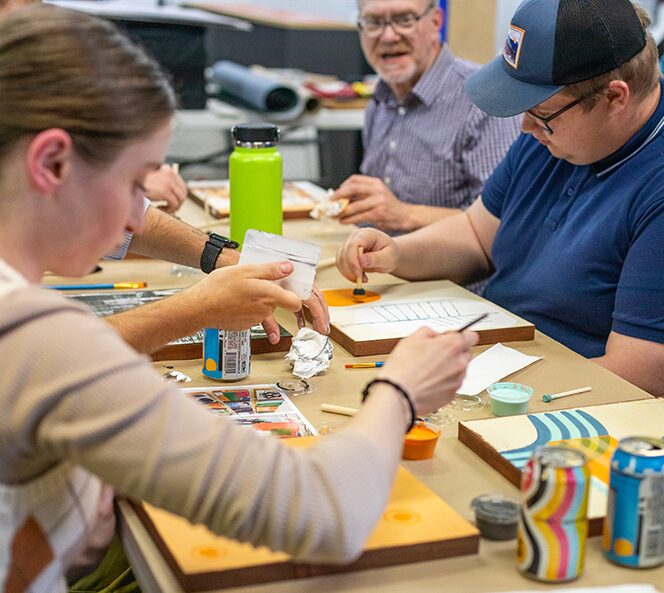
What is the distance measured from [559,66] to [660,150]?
0.25 metres

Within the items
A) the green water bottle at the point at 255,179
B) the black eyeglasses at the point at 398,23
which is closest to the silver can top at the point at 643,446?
the green water bottle at the point at 255,179

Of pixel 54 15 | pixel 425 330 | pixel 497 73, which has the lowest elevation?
pixel 425 330

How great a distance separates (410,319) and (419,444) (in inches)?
22.5

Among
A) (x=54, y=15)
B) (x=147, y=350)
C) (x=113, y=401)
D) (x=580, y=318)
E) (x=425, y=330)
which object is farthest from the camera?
(x=580, y=318)

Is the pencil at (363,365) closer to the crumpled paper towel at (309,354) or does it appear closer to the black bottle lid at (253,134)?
the crumpled paper towel at (309,354)

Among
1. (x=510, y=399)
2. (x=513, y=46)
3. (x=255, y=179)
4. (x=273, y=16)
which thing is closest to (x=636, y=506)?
(x=510, y=399)

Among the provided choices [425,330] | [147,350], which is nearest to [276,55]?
[147,350]

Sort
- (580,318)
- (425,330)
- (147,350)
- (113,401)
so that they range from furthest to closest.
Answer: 1. (580,318)
2. (147,350)
3. (425,330)
4. (113,401)

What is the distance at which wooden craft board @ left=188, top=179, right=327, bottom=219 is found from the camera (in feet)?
8.77

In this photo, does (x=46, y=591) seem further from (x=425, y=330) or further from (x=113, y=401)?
(x=425, y=330)

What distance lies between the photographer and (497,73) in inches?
75.6

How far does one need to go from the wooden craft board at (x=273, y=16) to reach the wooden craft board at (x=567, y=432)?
152 inches

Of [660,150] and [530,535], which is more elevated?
[660,150]

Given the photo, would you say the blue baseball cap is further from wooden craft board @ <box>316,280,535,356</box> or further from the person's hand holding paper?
the person's hand holding paper
